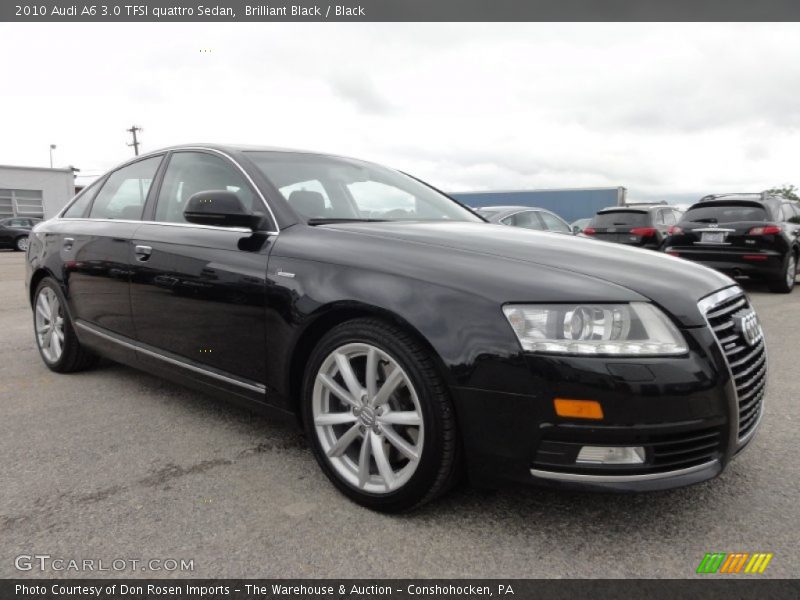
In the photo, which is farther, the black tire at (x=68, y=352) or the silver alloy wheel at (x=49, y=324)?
the silver alloy wheel at (x=49, y=324)

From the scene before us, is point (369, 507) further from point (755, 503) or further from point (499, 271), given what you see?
point (755, 503)

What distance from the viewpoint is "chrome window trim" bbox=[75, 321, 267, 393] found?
8.87ft

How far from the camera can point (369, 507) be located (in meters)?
2.26

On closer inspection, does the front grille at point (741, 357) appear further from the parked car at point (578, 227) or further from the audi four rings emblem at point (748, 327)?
the parked car at point (578, 227)

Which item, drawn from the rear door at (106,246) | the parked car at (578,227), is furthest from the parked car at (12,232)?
the rear door at (106,246)

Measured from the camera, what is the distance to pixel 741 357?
2.13 metres

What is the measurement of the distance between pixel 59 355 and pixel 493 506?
329 cm

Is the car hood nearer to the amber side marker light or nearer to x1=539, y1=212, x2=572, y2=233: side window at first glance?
the amber side marker light

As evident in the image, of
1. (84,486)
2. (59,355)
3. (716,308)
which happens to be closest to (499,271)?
(716,308)

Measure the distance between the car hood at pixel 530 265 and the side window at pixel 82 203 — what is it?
2405mm

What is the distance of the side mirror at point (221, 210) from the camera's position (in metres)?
2.60

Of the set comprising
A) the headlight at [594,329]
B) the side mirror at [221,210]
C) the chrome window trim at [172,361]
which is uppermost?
the side mirror at [221,210]

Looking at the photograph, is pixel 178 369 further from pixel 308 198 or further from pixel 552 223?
pixel 552 223

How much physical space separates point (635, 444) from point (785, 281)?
8.53m
